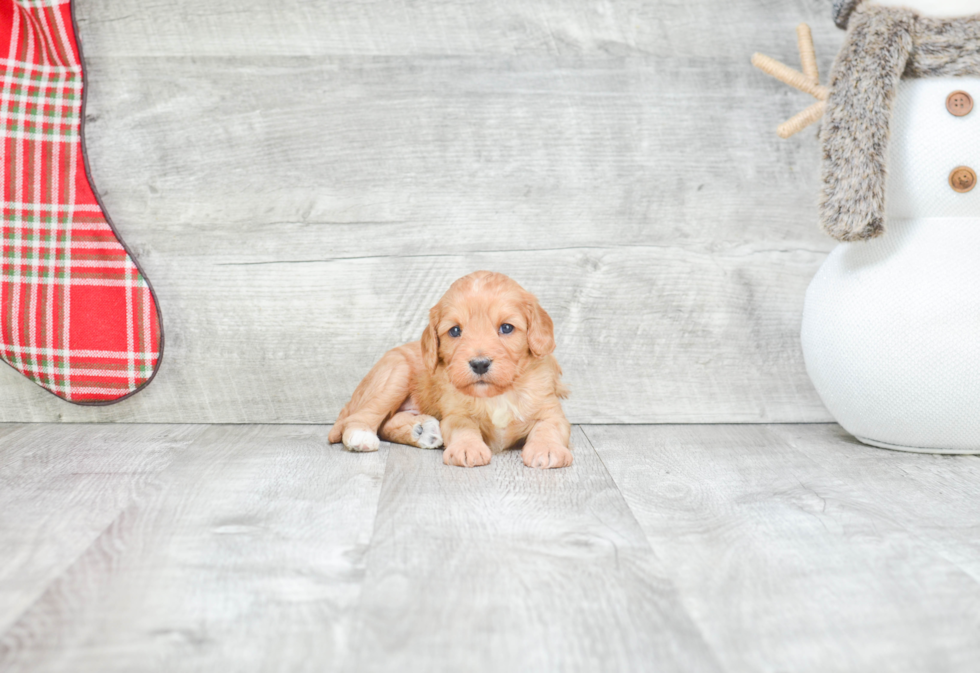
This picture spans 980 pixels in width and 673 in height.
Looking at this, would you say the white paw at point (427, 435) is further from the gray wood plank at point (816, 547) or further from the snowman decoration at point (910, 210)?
the snowman decoration at point (910, 210)

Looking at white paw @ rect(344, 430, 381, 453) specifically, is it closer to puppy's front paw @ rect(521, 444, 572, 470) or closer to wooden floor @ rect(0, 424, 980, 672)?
wooden floor @ rect(0, 424, 980, 672)

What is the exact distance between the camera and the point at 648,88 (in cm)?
189

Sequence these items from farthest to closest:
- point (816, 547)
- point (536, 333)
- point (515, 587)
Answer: point (536, 333), point (816, 547), point (515, 587)

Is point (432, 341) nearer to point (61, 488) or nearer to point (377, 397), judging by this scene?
point (377, 397)

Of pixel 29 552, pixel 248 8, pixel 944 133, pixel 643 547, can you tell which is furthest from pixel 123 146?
pixel 944 133

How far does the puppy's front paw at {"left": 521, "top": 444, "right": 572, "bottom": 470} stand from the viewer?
1455 millimetres

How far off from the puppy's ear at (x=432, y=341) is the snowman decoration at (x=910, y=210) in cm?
71

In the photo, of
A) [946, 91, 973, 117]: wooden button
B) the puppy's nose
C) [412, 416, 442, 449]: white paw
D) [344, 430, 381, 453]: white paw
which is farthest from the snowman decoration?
[344, 430, 381, 453]: white paw

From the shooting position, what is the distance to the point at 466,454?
147 cm

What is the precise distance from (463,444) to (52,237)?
1038 mm

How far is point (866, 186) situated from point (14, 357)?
1.73 m

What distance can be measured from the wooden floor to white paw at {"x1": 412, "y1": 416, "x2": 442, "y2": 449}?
3.3 inches

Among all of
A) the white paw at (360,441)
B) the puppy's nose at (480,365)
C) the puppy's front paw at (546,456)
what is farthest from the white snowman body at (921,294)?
the white paw at (360,441)

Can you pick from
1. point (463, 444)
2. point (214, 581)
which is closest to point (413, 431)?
point (463, 444)
